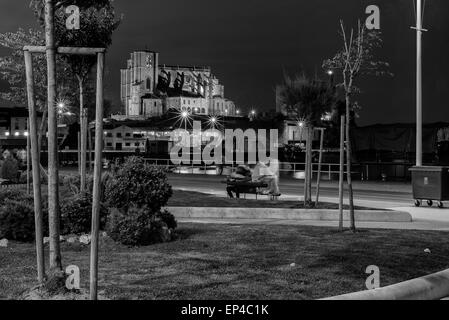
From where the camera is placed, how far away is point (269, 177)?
18984mm

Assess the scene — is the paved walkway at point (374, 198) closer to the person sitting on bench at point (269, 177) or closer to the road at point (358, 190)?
the road at point (358, 190)

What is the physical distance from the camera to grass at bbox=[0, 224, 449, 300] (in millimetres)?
7020

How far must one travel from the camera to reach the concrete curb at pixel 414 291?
21.5 feet

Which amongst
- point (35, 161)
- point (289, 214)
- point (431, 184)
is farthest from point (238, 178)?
point (35, 161)

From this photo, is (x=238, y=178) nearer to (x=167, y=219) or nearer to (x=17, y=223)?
(x=167, y=219)

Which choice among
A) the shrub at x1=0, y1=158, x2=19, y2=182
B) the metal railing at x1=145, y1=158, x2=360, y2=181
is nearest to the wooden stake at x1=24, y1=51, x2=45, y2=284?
the shrub at x1=0, y1=158, x2=19, y2=182

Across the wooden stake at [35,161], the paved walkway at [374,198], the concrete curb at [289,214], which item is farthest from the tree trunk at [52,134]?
the concrete curb at [289,214]

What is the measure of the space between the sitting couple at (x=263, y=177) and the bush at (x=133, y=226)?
8676 millimetres

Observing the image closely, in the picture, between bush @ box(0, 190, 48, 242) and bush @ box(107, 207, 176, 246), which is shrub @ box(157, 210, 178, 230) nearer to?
bush @ box(107, 207, 176, 246)

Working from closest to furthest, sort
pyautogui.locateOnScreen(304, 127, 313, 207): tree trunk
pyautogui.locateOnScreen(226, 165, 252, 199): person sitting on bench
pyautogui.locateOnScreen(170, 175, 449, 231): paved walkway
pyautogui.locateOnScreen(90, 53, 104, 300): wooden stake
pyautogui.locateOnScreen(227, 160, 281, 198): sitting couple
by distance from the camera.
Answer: pyautogui.locateOnScreen(90, 53, 104, 300): wooden stake
pyautogui.locateOnScreen(170, 175, 449, 231): paved walkway
pyautogui.locateOnScreen(304, 127, 313, 207): tree trunk
pyautogui.locateOnScreen(227, 160, 281, 198): sitting couple
pyautogui.locateOnScreen(226, 165, 252, 199): person sitting on bench

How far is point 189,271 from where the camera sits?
7.96 meters

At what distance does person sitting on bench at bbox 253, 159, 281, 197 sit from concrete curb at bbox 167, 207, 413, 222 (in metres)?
3.29

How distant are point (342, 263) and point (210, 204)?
805 cm

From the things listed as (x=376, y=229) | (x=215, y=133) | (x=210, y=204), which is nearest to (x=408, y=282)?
(x=376, y=229)
